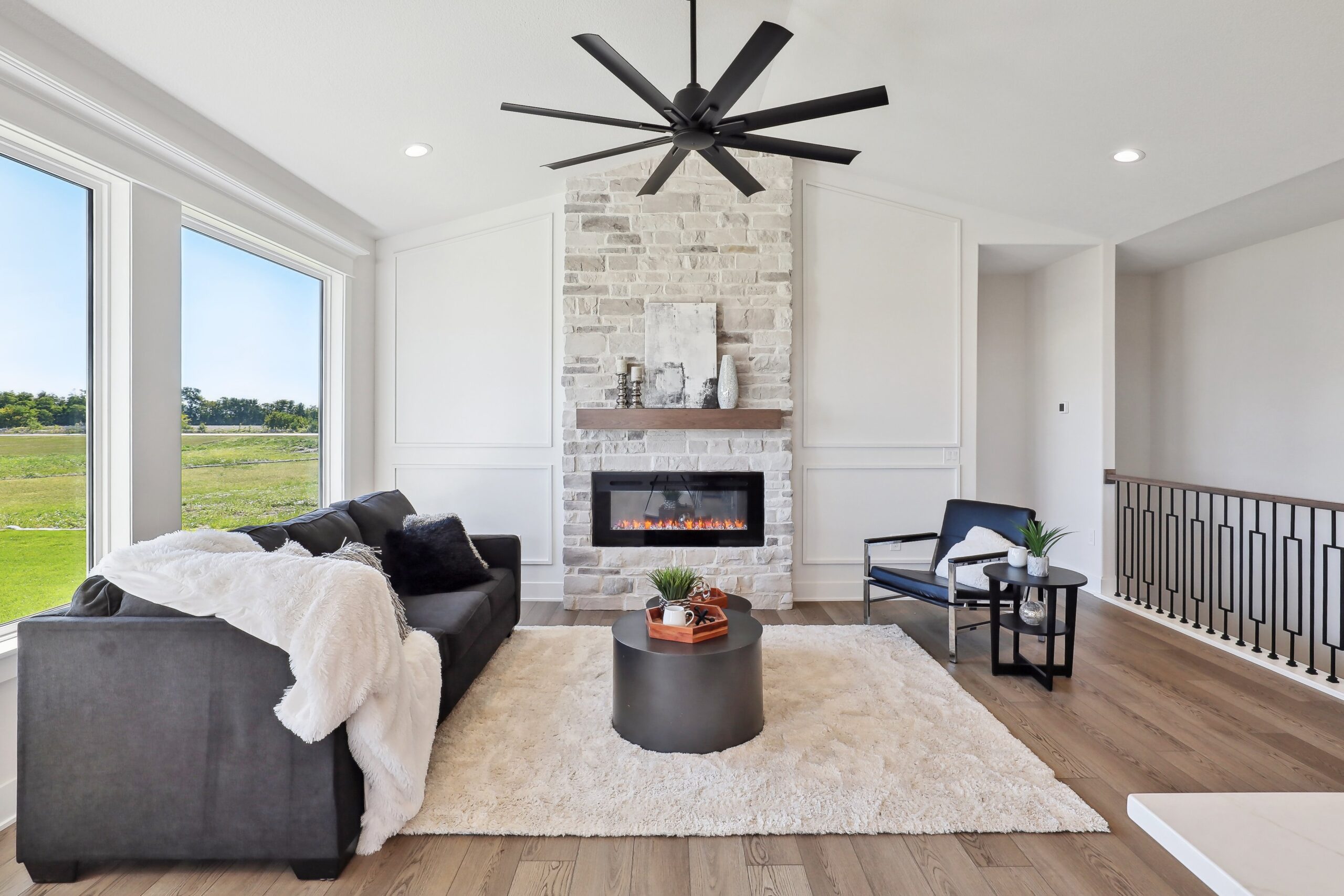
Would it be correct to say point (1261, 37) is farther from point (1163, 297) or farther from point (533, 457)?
point (533, 457)

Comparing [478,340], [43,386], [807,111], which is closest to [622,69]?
[807,111]

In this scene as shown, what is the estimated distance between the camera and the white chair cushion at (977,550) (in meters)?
3.60

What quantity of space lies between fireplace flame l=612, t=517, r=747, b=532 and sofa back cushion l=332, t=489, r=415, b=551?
1436 mm

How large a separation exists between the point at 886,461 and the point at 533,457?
2.61 m

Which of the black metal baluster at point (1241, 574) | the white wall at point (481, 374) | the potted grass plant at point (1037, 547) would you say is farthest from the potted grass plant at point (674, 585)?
the black metal baluster at point (1241, 574)

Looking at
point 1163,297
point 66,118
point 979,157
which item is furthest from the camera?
point 1163,297

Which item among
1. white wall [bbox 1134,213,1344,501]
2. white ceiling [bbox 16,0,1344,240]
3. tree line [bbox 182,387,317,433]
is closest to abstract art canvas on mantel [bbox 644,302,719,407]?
white ceiling [bbox 16,0,1344,240]

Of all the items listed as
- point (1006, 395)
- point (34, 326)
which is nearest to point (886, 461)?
point (1006, 395)

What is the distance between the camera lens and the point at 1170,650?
3.67m

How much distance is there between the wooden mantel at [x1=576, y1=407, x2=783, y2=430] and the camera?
439cm

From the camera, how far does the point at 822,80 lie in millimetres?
3598

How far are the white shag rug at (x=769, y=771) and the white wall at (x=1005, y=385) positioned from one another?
322 centimetres

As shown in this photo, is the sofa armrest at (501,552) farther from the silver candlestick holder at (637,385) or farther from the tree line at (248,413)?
the tree line at (248,413)

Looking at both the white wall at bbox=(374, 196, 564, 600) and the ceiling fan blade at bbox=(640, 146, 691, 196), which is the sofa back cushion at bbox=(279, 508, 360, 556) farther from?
the ceiling fan blade at bbox=(640, 146, 691, 196)
